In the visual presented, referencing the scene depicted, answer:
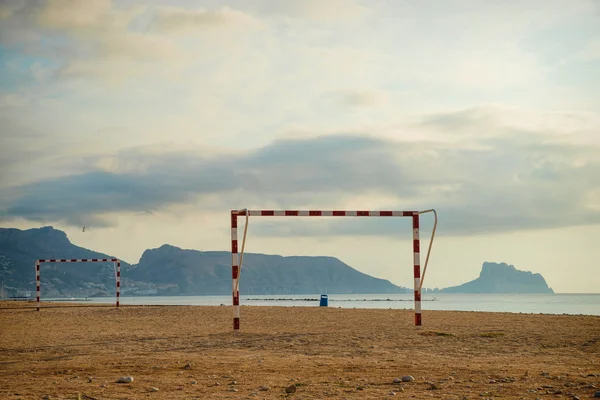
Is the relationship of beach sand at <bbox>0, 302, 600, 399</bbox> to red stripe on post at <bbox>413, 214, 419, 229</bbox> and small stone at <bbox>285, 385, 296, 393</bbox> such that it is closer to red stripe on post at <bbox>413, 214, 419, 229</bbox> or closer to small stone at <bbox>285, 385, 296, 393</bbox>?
small stone at <bbox>285, 385, 296, 393</bbox>

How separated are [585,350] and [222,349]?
656 cm

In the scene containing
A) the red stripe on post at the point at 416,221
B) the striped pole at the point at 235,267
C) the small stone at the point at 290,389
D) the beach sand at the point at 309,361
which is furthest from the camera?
the red stripe on post at the point at 416,221

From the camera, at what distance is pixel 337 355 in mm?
11961

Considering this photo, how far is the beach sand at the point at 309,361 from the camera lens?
837 cm

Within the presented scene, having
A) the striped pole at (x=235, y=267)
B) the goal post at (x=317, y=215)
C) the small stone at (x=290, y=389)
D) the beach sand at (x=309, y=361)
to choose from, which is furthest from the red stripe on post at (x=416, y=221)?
the small stone at (x=290, y=389)

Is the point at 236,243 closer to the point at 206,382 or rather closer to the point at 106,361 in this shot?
the point at 106,361

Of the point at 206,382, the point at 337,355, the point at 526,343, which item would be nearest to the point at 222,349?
the point at 337,355

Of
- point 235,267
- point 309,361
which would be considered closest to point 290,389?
point 309,361

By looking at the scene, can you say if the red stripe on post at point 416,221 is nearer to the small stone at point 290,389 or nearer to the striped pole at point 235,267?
the striped pole at point 235,267

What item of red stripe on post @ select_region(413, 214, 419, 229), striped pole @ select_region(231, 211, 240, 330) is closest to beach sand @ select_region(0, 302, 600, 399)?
striped pole @ select_region(231, 211, 240, 330)

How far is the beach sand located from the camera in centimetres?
837

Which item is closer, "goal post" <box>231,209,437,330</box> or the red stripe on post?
"goal post" <box>231,209,437,330</box>

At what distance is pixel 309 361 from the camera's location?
1105 cm

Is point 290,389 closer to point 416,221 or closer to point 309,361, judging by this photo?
point 309,361
